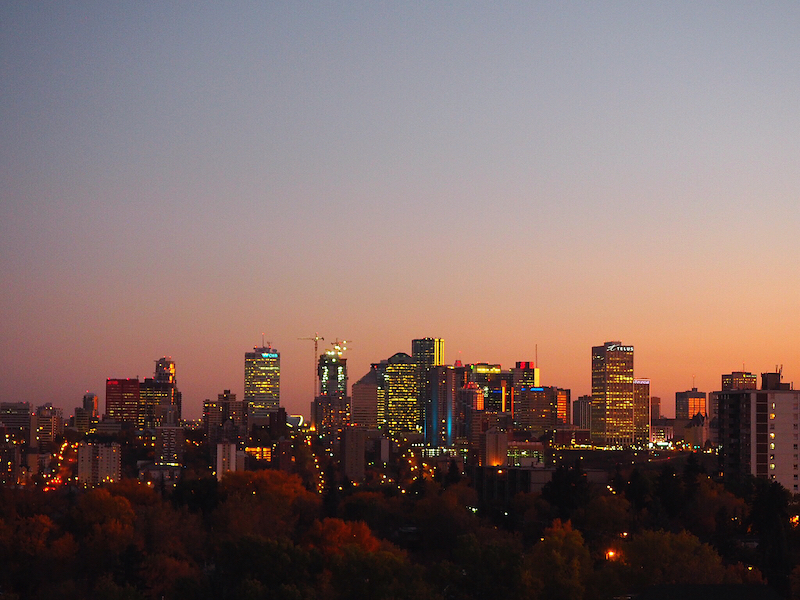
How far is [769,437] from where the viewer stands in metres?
99.1

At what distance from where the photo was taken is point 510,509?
9550cm

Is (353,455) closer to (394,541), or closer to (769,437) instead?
(769,437)

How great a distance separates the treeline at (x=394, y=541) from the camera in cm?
5000

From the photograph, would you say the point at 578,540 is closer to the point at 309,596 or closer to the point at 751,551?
the point at 751,551

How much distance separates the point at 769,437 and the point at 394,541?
36.0 meters

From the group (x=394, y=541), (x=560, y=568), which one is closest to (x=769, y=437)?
(x=394, y=541)

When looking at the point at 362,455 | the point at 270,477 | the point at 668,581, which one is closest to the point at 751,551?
the point at 668,581

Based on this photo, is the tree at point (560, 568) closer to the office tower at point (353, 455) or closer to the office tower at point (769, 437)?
the office tower at point (769, 437)

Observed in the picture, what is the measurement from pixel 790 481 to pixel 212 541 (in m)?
54.1


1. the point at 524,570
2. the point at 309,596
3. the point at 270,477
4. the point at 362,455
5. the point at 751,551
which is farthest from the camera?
the point at 362,455

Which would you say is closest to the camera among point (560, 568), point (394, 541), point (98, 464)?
point (560, 568)

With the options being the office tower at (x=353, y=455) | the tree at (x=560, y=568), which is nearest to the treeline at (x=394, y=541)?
Result: the tree at (x=560, y=568)

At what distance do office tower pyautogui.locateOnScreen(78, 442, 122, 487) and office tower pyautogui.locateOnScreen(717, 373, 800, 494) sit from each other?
112377mm

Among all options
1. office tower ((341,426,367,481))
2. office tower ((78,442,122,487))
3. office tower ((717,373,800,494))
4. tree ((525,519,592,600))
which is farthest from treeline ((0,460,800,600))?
office tower ((78,442,122,487))
